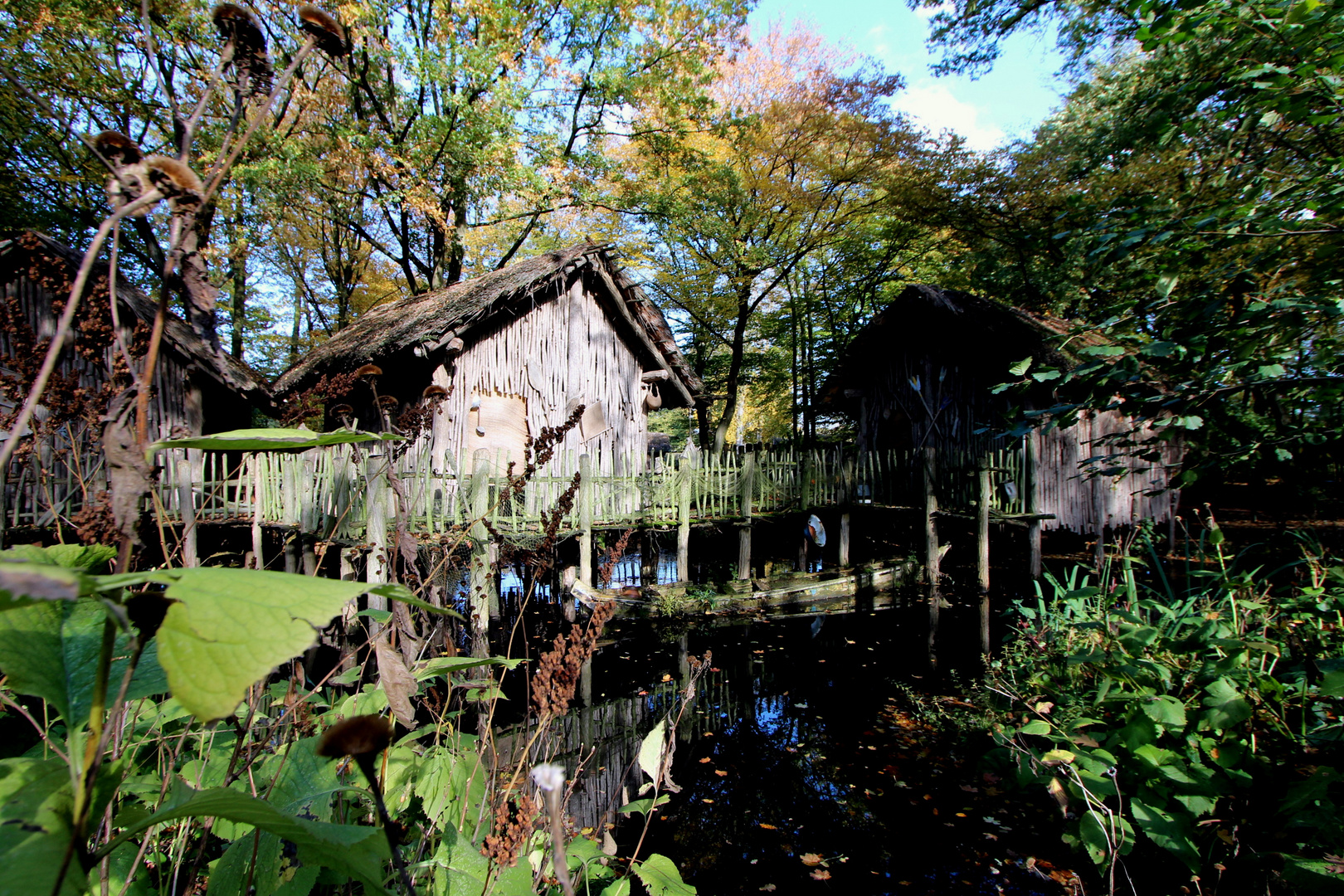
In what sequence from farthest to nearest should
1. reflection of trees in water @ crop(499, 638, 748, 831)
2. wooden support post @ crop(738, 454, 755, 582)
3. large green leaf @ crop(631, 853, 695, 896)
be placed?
wooden support post @ crop(738, 454, 755, 582) → reflection of trees in water @ crop(499, 638, 748, 831) → large green leaf @ crop(631, 853, 695, 896)

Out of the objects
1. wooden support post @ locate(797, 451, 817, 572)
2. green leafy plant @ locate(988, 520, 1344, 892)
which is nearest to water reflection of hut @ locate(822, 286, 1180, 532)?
wooden support post @ locate(797, 451, 817, 572)

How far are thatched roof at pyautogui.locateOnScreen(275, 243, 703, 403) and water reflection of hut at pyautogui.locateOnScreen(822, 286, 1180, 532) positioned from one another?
480 cm

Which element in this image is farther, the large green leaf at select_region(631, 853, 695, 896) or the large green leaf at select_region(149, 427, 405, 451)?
the large green leaf at select_region(631, 853, 695, 896)

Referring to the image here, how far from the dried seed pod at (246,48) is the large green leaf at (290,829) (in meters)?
0.88

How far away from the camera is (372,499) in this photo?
18.7ft

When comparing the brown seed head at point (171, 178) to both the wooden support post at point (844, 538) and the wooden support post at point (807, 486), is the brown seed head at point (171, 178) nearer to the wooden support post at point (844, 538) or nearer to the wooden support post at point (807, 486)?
the wooden support post at point (807, 486)

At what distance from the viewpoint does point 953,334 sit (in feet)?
45.5

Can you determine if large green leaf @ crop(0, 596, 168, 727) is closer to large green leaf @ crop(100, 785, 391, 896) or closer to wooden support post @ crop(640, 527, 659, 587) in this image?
large green leaf @ crop(100, 785, 391, 896)

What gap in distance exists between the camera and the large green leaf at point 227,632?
0.52 m

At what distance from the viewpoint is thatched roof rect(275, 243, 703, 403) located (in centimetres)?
1045

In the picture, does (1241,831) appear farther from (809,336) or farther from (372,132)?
(809,336)

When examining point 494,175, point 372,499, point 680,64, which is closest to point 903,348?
point 680,64

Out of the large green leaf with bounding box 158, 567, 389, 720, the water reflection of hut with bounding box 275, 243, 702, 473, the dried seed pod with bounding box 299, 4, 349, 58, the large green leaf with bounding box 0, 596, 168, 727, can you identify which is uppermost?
the water reflection of hut with bounding box 275, 243, 702, 473

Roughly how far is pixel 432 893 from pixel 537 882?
59 cm
